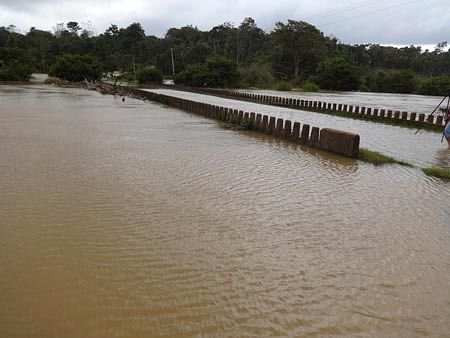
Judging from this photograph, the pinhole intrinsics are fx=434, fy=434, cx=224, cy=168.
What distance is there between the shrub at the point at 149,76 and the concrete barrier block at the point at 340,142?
4897cm

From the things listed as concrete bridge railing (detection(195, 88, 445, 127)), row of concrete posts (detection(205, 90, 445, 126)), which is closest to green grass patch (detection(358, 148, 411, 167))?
concrete bridge railing (detection(195, 88, 445, 127))

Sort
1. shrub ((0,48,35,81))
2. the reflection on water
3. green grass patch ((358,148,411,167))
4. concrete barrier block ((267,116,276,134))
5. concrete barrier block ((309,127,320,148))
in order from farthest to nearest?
shrub ((0,48,35,81)), concrete barrier block ((267,116,276,134)), concrete barrier block ((309,127,320,148)), the reflection on water, green grass patch ((358,148,411,167))

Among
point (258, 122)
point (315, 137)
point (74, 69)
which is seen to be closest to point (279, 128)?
point (258, 122)

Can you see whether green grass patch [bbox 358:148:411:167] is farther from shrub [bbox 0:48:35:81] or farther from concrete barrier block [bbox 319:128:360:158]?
shrub [bbox 0:48:35:81]

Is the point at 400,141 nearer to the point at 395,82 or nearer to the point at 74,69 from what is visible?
the point at 74,69

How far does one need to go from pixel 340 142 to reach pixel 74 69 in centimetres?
4534

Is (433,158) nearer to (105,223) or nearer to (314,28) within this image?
(105,223)

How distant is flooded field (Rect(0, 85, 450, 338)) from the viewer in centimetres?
362

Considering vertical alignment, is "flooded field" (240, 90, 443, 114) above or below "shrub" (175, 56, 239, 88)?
below

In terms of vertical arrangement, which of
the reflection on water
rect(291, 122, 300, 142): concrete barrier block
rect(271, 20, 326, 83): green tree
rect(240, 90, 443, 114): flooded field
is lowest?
rect(240, 90, 443, 114): flooded field

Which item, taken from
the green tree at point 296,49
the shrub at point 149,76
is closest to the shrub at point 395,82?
the green tree at point 296,49

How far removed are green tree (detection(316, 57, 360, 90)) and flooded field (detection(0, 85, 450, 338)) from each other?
2207 inches

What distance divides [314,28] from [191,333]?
71.4m

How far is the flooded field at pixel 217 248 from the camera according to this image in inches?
143
